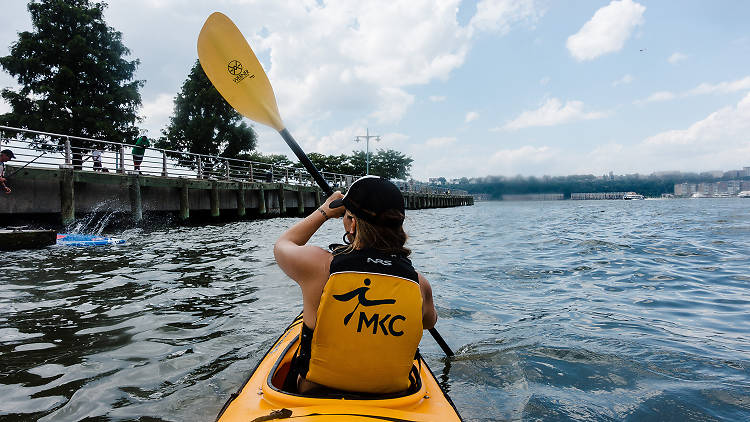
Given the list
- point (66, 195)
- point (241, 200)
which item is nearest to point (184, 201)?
point (241, 200)

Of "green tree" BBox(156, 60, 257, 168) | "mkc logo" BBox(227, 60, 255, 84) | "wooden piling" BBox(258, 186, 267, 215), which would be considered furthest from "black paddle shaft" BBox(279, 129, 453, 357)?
"green tree" BBox(156, 60, 257, 168)

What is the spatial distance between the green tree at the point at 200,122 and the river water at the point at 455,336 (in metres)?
34.3

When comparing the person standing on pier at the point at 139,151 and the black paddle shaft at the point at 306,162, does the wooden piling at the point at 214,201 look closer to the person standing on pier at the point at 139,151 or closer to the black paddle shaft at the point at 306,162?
the person standing on pier at the point at 139,151

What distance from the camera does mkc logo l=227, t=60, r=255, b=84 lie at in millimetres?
4008

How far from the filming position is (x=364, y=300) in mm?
1760

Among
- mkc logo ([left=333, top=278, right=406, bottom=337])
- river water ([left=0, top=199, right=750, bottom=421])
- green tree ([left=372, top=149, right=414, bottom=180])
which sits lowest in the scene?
river water ([left=0, top=199, right=750, bottom=421])

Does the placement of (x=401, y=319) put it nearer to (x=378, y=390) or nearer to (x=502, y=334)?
(x=378, y=390)

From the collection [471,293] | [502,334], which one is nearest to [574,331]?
[502,334]

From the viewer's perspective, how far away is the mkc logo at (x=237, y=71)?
13.1 feet

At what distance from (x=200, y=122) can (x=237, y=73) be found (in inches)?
1593

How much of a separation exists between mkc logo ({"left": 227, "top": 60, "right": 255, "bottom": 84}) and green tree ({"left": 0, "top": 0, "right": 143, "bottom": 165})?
28.5 meters

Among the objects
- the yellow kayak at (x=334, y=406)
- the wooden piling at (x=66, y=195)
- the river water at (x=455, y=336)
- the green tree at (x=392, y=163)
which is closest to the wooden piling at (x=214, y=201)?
the wooden piling at (x=66, y=195)

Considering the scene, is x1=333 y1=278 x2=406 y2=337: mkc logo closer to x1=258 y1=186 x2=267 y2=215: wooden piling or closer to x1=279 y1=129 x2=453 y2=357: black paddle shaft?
x1=279 y1=129 x2=453 y2=357: black paddle shaft

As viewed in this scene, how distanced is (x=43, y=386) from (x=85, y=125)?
3008 cm
